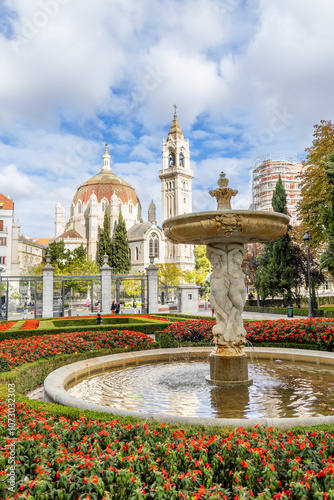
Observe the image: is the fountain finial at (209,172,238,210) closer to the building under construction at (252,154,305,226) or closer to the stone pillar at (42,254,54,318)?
the stone pillar at (42,254,54,318)

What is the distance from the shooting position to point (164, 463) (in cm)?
310

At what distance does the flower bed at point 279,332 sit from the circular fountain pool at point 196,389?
738mm

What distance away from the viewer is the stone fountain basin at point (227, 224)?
6.26 meters

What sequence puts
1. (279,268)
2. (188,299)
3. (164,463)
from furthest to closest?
(279,268)
(188,299)
(164,463)

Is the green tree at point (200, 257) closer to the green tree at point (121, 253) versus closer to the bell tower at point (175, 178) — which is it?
the bell tower at point (175, 178)

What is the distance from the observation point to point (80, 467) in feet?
9.75

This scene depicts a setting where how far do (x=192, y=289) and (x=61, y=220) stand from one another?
66.7 meters

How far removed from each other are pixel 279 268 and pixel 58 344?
80.6ft

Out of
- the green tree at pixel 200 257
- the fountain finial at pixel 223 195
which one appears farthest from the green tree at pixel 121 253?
the fountain finial at pixel 223 195

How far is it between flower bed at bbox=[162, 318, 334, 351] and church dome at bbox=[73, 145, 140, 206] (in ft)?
246

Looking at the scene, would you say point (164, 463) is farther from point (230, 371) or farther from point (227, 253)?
point (227, 253)

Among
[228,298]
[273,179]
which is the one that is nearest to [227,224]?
[228,298]

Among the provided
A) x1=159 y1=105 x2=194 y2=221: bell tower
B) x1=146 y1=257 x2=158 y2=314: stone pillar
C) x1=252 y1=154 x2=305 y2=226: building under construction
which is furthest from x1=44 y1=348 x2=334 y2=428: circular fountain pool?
x1=159 y1=105 x2=194 y2=221: bell tower

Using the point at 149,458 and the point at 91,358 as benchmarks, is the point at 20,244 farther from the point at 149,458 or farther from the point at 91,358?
the point at 149,458
